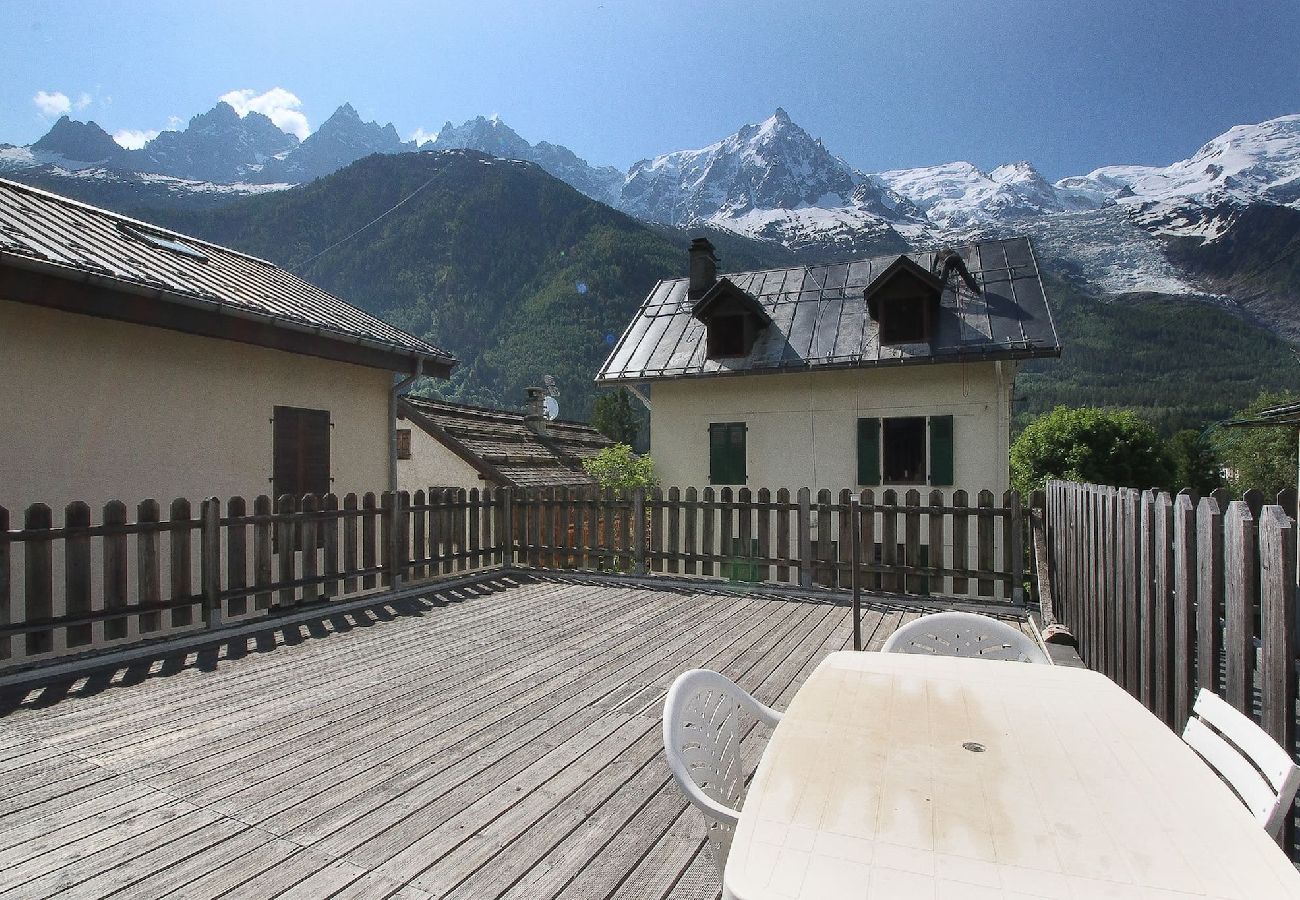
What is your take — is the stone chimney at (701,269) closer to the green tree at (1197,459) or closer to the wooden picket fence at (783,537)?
the wooden picket fence at (783,537)

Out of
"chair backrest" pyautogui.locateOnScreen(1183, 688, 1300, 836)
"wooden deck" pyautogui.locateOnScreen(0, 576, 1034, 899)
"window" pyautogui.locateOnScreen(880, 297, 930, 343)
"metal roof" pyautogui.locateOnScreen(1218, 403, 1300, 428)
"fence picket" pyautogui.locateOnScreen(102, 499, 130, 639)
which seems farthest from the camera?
"window" pyautogui.locateOnScreen(880, 297, 930, 343)

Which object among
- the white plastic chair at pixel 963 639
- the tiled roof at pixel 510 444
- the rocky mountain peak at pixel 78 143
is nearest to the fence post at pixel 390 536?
the white plastic chair at pixel 963 639

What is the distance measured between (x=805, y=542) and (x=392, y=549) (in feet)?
15.0

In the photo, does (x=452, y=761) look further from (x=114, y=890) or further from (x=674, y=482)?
(x=674, y=482)

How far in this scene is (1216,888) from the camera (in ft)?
3.47

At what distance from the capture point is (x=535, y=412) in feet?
65.6

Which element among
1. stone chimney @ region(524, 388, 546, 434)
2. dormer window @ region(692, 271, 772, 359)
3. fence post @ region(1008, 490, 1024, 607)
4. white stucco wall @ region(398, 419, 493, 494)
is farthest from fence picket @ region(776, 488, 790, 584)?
stone chimney @ region(524, 388, 546, 434)

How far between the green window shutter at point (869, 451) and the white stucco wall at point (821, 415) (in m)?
0.13

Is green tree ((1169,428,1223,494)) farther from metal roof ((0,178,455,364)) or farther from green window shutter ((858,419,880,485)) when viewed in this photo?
metal roof ((0,178,455,364))

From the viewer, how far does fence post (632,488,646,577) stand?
848cm

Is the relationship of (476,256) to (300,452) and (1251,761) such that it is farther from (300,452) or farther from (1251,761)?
(1251,761)

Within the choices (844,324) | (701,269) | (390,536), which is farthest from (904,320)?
(390,536)

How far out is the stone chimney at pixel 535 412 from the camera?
781 inches

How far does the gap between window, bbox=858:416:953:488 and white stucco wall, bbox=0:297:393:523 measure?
359 inches
